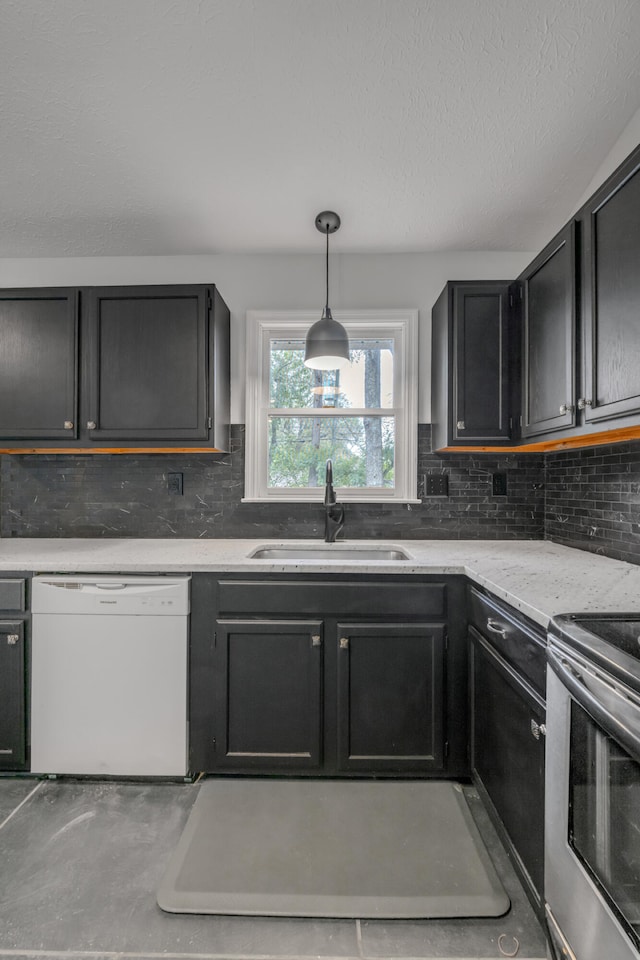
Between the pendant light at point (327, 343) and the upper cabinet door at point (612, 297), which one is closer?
the upper cabinet door at point (612, 297)

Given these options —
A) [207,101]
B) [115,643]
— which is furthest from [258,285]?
[115,643]

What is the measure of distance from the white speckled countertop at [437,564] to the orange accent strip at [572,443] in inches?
18.9

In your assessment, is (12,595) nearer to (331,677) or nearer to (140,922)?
(140,922)

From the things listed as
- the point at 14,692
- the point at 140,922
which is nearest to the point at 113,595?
the point at 14,692

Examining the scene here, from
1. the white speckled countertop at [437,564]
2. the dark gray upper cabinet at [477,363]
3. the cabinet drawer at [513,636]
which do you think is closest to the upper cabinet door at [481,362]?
the dark gray upper cabinet at [477,363]

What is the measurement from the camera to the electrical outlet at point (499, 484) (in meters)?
2.44

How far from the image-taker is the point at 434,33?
4.27 ft

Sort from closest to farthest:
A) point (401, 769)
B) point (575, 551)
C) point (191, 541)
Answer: point (401, 769) < point (575, 551) < point (191, 541)

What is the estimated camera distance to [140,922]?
1.26 m

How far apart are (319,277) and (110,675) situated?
219 cm

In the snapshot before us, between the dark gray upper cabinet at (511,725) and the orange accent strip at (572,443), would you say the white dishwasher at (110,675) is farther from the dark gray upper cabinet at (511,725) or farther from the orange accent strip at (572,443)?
the orange accent strip at (572,443)

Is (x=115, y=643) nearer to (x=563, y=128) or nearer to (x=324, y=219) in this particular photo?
(x=324, y=219)

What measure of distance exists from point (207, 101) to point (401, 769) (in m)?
2.52

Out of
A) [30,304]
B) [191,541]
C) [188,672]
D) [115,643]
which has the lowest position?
[188,672]
